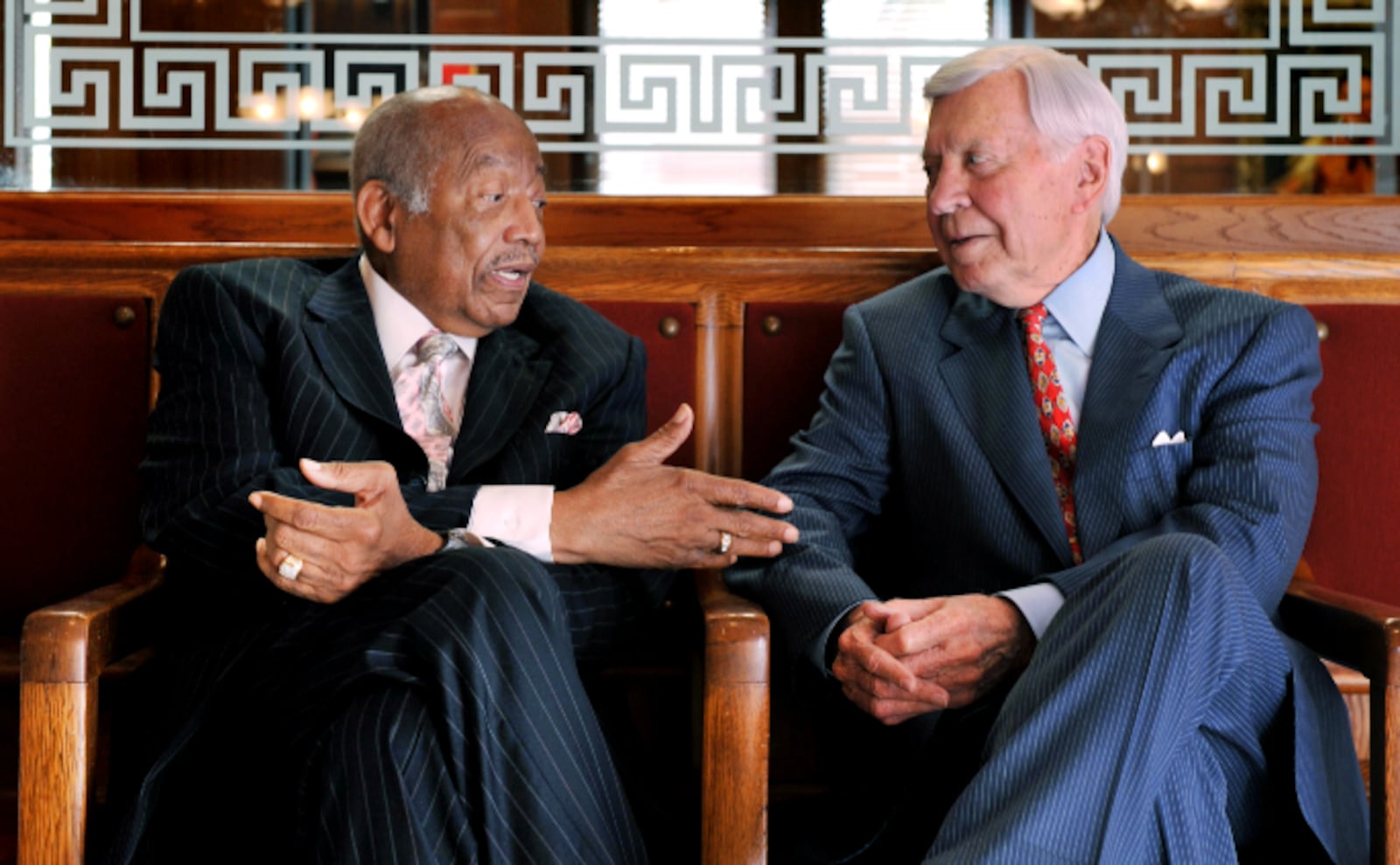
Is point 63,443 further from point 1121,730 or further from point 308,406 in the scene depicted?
point 1121,730

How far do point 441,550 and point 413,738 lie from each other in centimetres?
23

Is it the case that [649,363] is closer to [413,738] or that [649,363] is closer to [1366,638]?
[413,738]

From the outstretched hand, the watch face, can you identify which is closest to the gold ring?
the outstretched hand

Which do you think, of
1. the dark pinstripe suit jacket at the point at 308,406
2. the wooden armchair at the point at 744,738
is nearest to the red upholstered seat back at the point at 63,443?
the dark pinstripe suit jacket at the point at 308,406

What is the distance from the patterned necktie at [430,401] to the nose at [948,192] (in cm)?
70

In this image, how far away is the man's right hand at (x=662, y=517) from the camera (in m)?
1.68

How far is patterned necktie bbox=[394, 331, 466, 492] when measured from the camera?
1.90 metres

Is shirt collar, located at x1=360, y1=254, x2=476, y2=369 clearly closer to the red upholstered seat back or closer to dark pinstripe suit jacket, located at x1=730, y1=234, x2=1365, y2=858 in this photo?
the red upholstered seat back

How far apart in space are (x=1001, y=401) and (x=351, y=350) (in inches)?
34.1

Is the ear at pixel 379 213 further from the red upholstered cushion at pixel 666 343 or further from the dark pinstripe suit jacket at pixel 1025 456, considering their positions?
the dark pinstripe suit jacket at pixel 1025 456

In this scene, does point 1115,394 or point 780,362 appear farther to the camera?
point 780,362

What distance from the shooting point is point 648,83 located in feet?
8.48

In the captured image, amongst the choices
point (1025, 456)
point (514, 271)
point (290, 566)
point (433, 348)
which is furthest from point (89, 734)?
point (1025, 456)

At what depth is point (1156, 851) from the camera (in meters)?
1.32
